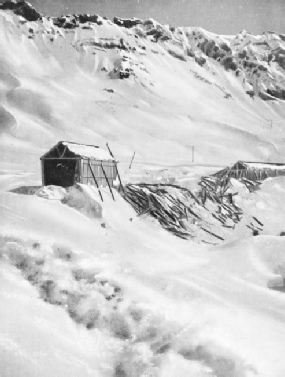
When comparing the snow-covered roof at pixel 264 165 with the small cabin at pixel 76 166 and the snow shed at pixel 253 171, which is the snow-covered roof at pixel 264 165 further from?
the small cabin at pixel 76 166

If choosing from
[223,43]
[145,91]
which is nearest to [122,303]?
[223,43]

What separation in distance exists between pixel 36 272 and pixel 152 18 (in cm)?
322

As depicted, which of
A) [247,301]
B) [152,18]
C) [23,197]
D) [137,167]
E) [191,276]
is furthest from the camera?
[137,167]

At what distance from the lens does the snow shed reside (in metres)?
5.99

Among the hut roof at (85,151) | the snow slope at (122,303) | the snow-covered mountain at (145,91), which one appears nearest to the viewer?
the snow slope at (122,303)

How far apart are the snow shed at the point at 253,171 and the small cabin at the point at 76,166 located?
2.08 metres

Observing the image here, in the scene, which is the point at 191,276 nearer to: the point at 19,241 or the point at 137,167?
the point at 19,241

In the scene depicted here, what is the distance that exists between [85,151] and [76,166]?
0.24m

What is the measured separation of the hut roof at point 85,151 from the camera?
5.10 m

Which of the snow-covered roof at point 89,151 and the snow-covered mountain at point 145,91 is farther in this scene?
the snow-covered mountain at point 145,91

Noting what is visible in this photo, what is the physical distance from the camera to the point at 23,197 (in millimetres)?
3883

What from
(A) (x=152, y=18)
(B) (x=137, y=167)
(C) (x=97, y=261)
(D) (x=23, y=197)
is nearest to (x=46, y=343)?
(C) (x=97, y=261)

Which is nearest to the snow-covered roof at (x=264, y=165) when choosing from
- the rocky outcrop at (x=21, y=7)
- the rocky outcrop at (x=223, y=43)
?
the rocky outcrop at (x=223, y=43)

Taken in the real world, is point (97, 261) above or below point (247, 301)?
above
